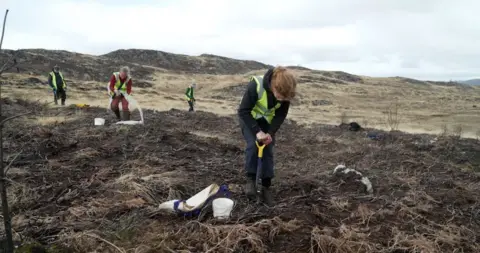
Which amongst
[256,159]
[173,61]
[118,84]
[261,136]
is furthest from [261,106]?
[173,61]

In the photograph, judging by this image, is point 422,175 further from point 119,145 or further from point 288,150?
point 119,145

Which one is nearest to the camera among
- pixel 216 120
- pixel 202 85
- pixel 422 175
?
pixel 422 175

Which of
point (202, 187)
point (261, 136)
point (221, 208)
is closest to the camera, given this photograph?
point (221, 208)

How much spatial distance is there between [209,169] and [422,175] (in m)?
3.19

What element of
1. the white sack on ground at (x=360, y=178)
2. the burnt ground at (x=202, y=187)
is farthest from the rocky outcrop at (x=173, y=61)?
the white sack on ground at (x=360, y=178)

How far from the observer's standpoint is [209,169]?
16.0 feet

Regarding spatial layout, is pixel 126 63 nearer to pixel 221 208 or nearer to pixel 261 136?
pixel 261 136

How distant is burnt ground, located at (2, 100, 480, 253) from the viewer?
2885 mm

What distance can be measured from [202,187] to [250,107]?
43.9 inches

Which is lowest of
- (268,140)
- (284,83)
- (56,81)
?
(268,140)

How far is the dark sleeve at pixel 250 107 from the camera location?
141 inches

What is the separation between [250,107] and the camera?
364 centimetres

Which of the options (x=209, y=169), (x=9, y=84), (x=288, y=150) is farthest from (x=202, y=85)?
(x=209, y=169)

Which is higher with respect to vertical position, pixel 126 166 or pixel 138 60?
pixel 138 60
